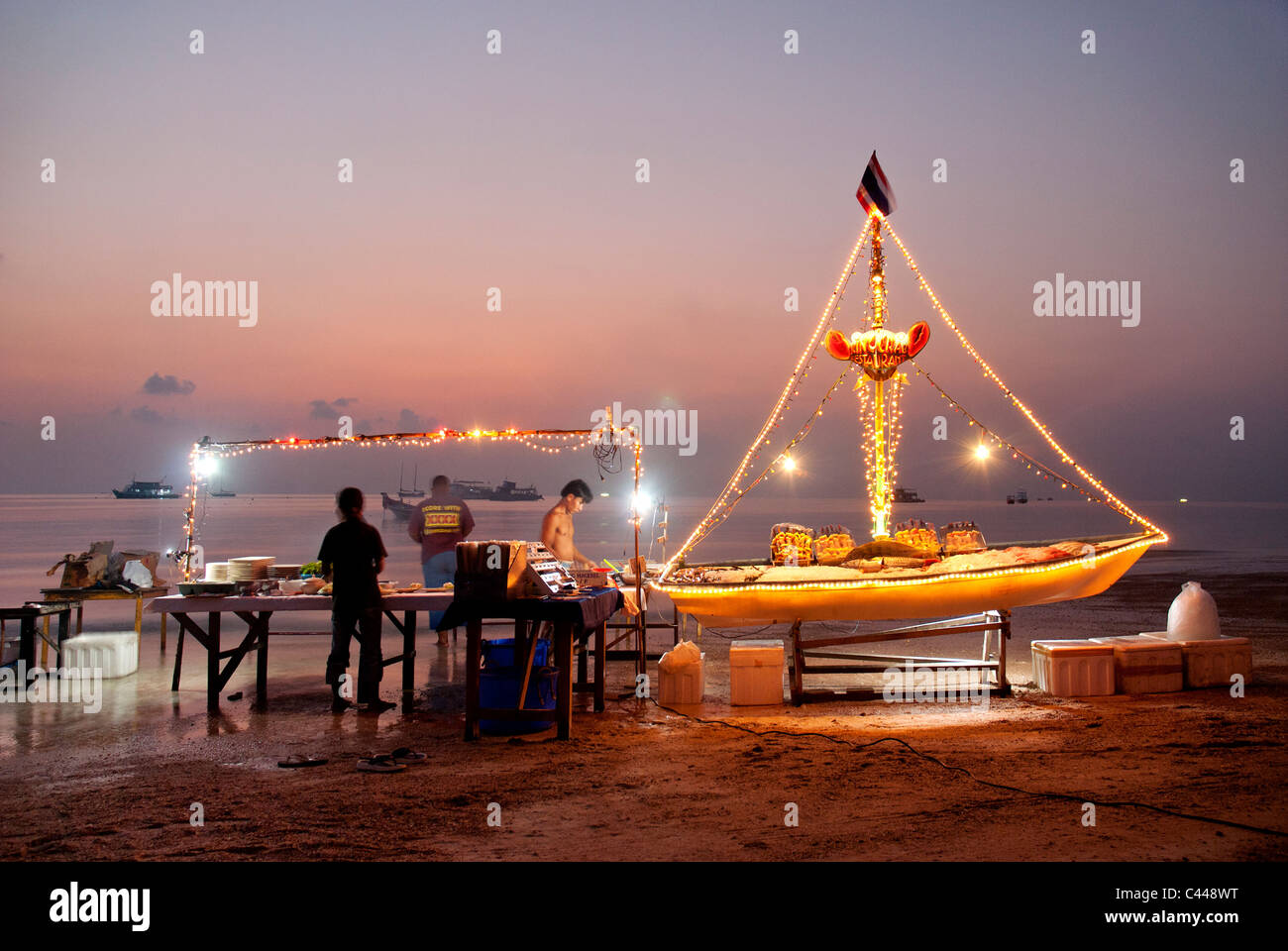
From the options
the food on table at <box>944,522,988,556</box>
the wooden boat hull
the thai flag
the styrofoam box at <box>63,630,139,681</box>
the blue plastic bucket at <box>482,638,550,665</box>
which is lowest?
the styrofoam box at <box>63,630,139,681</box>

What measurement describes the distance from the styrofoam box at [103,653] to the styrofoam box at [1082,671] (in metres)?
7.81

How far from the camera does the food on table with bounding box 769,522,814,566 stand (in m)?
8.30

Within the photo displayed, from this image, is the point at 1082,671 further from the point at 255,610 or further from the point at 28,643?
the point at 28,643

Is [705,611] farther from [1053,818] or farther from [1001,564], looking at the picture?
[1053,818]

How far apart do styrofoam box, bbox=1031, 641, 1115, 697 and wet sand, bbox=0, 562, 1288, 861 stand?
0.15 m

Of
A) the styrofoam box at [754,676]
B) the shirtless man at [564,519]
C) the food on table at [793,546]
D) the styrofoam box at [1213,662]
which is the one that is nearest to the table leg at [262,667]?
the shirtless man at [564,519]

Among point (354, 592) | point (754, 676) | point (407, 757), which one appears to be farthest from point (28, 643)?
point (754, 676)

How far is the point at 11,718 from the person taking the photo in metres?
6.40

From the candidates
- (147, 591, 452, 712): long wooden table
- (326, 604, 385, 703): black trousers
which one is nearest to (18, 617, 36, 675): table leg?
(147, 591, 452, 712): long wooden table

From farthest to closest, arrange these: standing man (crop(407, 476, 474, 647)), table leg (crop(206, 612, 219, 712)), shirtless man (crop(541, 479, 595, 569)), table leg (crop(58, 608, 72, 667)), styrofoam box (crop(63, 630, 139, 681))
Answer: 1. standing man (crop(407, 476, 474, 647))
2. shirtless man (crop(541, 479, 595, 569))
3. table leg (crop(58, 608, 72, 667))
4. styrofoam box (crop(63, 630, 139, 681))
5. table leg (crop(206, 612, 219, 712))

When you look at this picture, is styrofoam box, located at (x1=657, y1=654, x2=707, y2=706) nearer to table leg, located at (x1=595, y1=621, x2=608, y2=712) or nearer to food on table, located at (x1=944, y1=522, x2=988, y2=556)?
table leg, located at (x1=595, y1=621, x2=608, y2=712)
